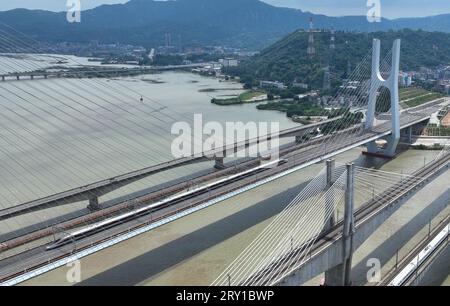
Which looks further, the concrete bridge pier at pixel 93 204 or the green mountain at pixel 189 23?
the green mountain at pixel 189 23

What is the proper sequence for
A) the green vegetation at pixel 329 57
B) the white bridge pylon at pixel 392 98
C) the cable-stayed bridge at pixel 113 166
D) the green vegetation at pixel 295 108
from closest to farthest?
1. the cable-stayed bridge at pixel 113 166
2. the white bridge pylon at pixel 392 98
3. the green vegetation at pixel 295 108
4. the green vegetation at pixel 329 57

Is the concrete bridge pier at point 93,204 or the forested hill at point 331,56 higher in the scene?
the forested hill at point 331,56

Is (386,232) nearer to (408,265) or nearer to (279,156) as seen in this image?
(408,265)

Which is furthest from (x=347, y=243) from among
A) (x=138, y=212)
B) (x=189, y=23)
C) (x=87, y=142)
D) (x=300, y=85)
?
(x=189, y=23)

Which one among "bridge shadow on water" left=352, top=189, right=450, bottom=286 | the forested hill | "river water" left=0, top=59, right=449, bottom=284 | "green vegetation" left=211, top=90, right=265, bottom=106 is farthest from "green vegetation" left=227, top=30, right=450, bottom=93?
"bridge shadow on water" left=352, top=189, right=450, bottom=286

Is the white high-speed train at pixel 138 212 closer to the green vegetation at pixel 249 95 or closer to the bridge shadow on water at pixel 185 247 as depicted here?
the bridge shadow on water at pixel 185 247

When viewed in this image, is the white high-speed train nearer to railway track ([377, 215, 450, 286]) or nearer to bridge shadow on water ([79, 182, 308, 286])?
bridge shadow on water ([79, 182, 308, 286])

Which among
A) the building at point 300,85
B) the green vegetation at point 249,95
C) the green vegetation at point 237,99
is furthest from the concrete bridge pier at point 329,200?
the building at point 300,85
